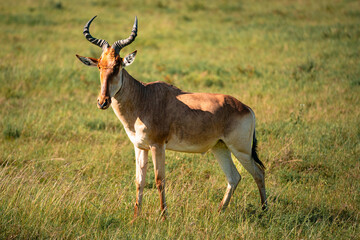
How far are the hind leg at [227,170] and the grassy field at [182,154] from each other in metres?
0.18

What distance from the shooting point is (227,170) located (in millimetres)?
6285

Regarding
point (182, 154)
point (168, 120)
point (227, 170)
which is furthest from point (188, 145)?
point (182, 154)

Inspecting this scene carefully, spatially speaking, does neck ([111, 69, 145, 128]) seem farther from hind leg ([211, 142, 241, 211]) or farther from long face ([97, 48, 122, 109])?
hind leg ([211, 142, 241, 211])

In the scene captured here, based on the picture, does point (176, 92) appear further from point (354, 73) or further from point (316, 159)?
point (354, 73)

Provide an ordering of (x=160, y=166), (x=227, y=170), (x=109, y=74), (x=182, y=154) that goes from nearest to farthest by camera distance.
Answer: (x=109, y=74) → (x=160, y=166) → (x=227, y=170) → (x=182, y=154)

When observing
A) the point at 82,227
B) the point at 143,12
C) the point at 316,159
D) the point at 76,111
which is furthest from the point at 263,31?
the point at 82,227

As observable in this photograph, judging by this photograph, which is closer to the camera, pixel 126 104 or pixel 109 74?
pixel 109 74

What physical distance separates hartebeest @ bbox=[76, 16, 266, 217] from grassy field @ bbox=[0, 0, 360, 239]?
0.53 metres

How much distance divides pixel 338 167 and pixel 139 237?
161 inches

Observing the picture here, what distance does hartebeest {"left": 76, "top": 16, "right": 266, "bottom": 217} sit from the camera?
5.67 meters

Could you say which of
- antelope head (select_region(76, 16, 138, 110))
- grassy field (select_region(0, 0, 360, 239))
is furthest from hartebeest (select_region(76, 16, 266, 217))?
grassy field (select_region(0, 0, 360, 239))

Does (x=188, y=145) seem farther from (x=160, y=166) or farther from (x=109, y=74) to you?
(x=109, y=74)

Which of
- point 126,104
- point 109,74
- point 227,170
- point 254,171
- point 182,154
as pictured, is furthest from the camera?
point 182,154

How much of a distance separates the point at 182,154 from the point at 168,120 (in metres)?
2.35
